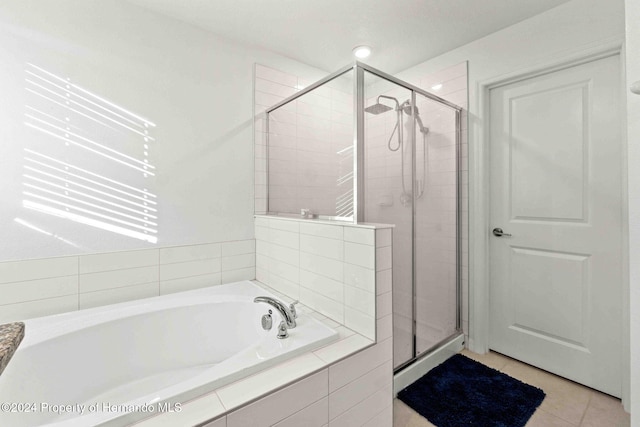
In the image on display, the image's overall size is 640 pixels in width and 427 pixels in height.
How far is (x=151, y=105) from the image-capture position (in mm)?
1871

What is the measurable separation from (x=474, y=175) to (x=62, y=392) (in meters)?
2.77

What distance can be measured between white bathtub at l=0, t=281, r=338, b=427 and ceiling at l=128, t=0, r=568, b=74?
5.98 ft

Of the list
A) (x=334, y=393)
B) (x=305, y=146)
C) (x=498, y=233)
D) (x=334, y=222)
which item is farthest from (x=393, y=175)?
(x=334, y=393)

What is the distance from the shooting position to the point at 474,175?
227 cm

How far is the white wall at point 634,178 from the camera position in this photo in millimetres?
956

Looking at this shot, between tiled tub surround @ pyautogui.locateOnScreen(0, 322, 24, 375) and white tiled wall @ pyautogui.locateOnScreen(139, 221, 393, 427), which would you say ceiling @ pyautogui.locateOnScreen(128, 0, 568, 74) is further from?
tiled tub surround @ pyautogui.locateOnScreen(0, 322, 24, 375)

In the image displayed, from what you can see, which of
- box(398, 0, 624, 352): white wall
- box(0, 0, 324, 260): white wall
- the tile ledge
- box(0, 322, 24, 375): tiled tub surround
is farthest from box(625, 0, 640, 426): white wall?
box(0, 0, 324, 260): white wall

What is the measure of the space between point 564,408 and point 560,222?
110cm

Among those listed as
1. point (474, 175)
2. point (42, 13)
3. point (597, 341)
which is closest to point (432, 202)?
point (474, 175)

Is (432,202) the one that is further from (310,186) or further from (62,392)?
(62,392)

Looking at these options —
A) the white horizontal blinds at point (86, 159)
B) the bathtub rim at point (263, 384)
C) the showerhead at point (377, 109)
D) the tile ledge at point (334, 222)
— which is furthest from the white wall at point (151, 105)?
the bathtub rim at point (263, 384)

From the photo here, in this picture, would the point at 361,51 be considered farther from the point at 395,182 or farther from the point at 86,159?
the point at 86,159

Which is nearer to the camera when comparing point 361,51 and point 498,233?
point 498,233

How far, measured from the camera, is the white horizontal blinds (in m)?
1.56
